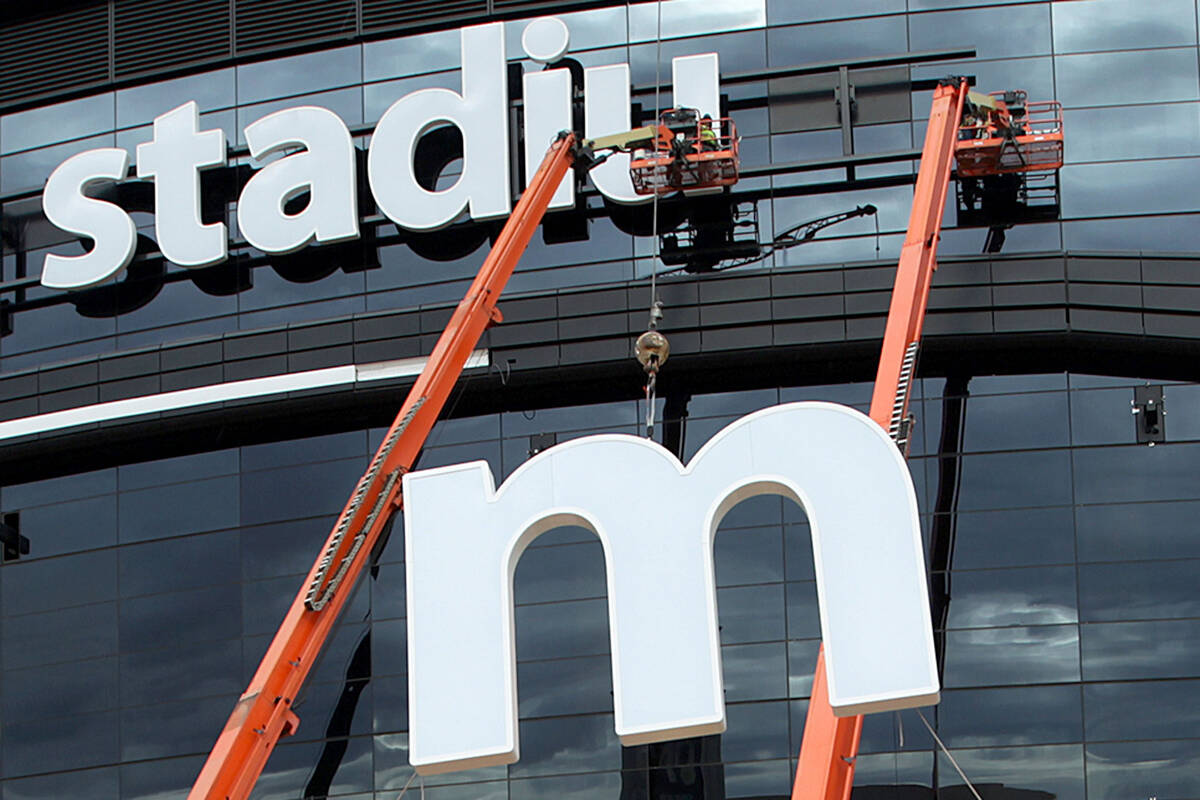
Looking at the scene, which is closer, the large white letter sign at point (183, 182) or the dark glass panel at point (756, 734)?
the dark glass panel at point (756, 734)

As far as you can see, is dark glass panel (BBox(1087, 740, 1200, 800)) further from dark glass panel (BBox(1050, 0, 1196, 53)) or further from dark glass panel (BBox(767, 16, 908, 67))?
dark glass panel (BBox(767, 16, 908, 67))

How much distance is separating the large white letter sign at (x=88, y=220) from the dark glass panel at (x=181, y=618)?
748 centimetres

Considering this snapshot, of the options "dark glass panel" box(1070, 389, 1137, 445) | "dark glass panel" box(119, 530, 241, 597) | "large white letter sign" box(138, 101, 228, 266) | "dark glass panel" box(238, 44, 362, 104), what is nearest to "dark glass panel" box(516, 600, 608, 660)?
"dark glass panel" box(119, 530, 241, 597)

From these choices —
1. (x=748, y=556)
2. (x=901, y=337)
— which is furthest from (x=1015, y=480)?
(x=748, y=556)

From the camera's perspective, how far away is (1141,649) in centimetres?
3312

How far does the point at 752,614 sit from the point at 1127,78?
13459 mm

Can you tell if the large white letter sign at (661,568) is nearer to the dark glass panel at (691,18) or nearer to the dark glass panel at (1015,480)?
the dark glass panel at (1015,480)

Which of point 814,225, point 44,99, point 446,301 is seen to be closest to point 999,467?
point 814,225

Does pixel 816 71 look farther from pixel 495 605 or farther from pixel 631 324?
pixel 495 605

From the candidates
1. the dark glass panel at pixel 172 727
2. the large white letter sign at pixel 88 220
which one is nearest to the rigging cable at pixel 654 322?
the dark glass panel at pixel 172 727

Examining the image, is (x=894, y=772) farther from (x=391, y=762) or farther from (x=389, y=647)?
(x=389, y=647)

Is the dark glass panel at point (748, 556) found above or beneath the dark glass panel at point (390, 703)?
above

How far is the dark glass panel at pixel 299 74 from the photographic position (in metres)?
40.1

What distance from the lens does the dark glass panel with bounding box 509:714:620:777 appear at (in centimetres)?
3409
